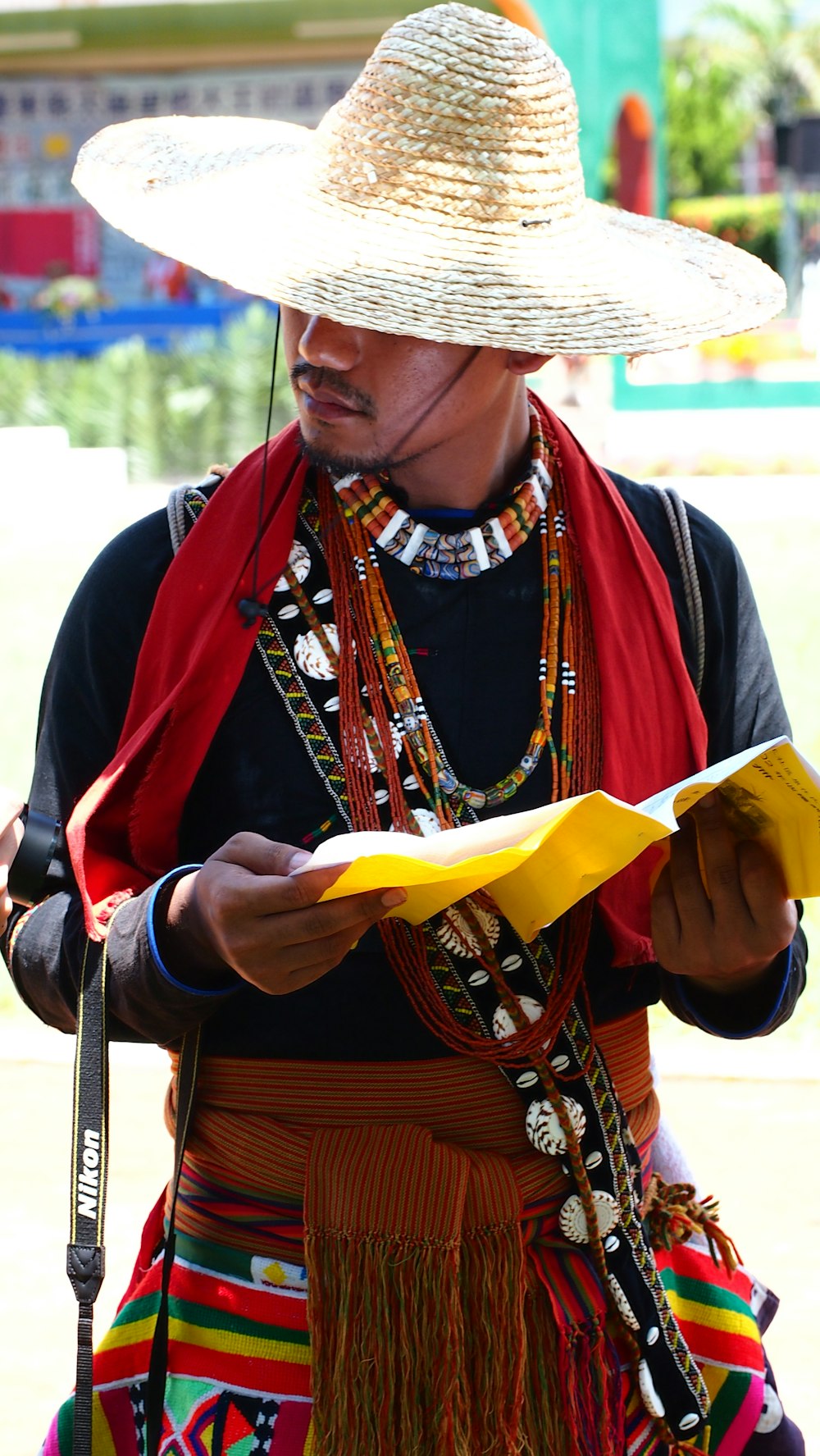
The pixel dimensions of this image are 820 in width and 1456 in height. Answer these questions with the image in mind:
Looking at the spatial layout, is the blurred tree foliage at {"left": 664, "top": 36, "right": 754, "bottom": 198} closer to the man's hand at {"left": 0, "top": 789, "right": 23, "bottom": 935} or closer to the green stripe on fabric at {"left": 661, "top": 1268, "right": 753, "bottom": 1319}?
the green stripe on fabric at {"left": 661, "top": 1268, "right": 753, "bottom": 1319}

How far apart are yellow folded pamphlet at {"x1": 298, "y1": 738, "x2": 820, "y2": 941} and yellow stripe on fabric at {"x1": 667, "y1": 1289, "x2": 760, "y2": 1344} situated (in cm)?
65

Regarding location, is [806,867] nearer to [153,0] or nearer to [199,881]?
[199,881]

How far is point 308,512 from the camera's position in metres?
2.12

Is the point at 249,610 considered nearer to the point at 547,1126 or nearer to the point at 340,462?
the point at 340,462

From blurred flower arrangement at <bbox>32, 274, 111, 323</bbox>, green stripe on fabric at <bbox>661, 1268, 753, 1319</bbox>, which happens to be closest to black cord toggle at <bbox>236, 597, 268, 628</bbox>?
green stripe on fabric at <bbox>661, 1268, 753, 1319</bbox>

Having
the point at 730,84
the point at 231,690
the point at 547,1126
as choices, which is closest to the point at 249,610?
the point at 231,690

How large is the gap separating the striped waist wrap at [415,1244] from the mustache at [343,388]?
0.76 m

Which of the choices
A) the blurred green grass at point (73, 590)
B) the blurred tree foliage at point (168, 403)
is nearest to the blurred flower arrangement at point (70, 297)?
the blurred tree foliage at point (168, 403)

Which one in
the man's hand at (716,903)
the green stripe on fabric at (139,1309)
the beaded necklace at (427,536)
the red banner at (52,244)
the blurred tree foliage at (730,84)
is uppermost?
the beaded necklace at (427,536)

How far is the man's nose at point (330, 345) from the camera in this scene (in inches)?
78.0

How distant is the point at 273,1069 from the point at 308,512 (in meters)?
0.68

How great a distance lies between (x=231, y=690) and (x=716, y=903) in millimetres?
596

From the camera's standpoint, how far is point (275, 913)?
5.36ft

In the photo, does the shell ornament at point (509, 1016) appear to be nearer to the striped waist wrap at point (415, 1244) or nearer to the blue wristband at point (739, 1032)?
the striped waist wrap at point (415, 1244)
